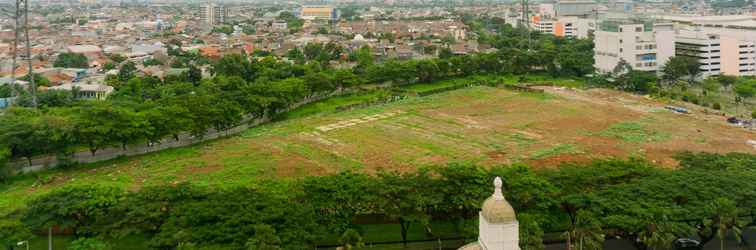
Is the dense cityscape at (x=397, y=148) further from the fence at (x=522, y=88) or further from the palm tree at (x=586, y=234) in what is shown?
the fence at (x=522, y=88)

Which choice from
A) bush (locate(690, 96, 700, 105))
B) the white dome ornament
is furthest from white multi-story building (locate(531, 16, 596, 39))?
the white dome ornament

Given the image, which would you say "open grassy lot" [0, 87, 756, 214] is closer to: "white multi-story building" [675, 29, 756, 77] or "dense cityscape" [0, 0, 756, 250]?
"dense cityscape" [0, 0, 756, 250]

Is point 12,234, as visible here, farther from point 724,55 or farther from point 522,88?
point 724,55

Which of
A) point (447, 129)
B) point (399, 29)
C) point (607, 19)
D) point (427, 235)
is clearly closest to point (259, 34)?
point (399, 29)

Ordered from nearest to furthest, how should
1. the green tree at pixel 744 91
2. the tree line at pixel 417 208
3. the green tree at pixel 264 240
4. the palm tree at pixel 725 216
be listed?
the green tree at pixel 264 240, the tree line at pixel 417 208, the palm tree at pixel 725 216, the green tree at pixel 744 91

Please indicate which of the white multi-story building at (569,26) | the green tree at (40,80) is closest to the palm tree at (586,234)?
the green tree at (40,80)

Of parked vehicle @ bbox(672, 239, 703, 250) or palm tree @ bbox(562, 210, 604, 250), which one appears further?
parked vehicle @ bbox(672, 239, 703, 250)
